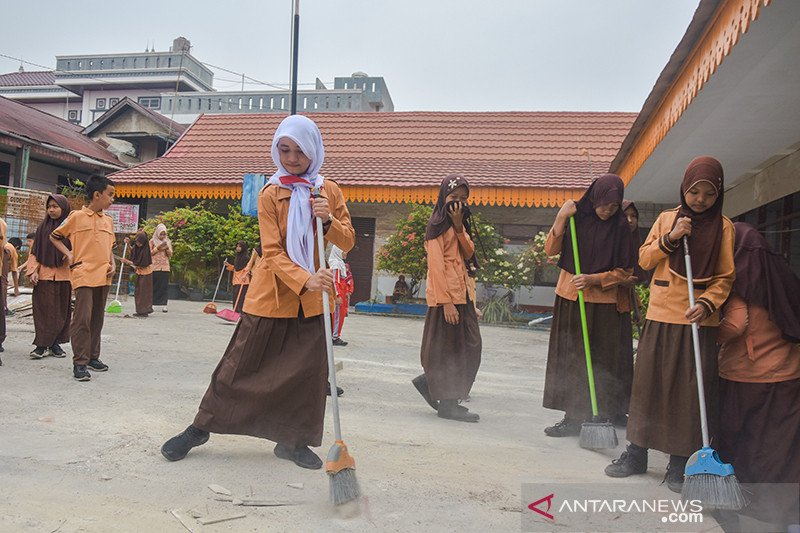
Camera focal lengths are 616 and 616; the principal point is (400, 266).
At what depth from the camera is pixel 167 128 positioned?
20141mm

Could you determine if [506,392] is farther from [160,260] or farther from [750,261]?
[160,260]

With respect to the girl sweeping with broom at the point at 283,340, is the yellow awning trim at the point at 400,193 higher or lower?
higher

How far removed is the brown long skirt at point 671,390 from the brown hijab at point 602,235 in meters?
0.83

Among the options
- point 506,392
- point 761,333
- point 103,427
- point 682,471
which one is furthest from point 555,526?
point 506,392

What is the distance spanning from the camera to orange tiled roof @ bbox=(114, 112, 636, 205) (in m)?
14.0

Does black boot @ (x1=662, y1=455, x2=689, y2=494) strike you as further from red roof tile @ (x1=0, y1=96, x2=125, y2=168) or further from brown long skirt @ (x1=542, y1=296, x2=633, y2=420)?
red roof tile @ (x1=0, y1=96, x2=125, y2=168)

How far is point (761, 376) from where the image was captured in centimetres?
284

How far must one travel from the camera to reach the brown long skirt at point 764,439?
8.71ft

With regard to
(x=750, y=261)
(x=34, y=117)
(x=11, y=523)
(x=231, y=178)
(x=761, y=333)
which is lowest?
(x=11, y=523)

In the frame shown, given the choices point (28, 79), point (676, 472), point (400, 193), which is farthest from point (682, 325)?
point (28, 79)

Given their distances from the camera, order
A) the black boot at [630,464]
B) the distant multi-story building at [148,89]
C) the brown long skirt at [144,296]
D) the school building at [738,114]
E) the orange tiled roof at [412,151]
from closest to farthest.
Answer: the black boot at [630,464], the school building at [738,114], the brown long skirt at [144,296], the orange tiled roof at [412,151], the distant multi-story building at [148,89]

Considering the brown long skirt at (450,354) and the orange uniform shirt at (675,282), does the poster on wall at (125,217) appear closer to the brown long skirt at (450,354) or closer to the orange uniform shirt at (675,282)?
the brown long skirt at (450,354)

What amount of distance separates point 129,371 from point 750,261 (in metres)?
4.86

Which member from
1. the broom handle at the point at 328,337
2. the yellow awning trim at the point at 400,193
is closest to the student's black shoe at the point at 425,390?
the broom handle at the point at 328,337
